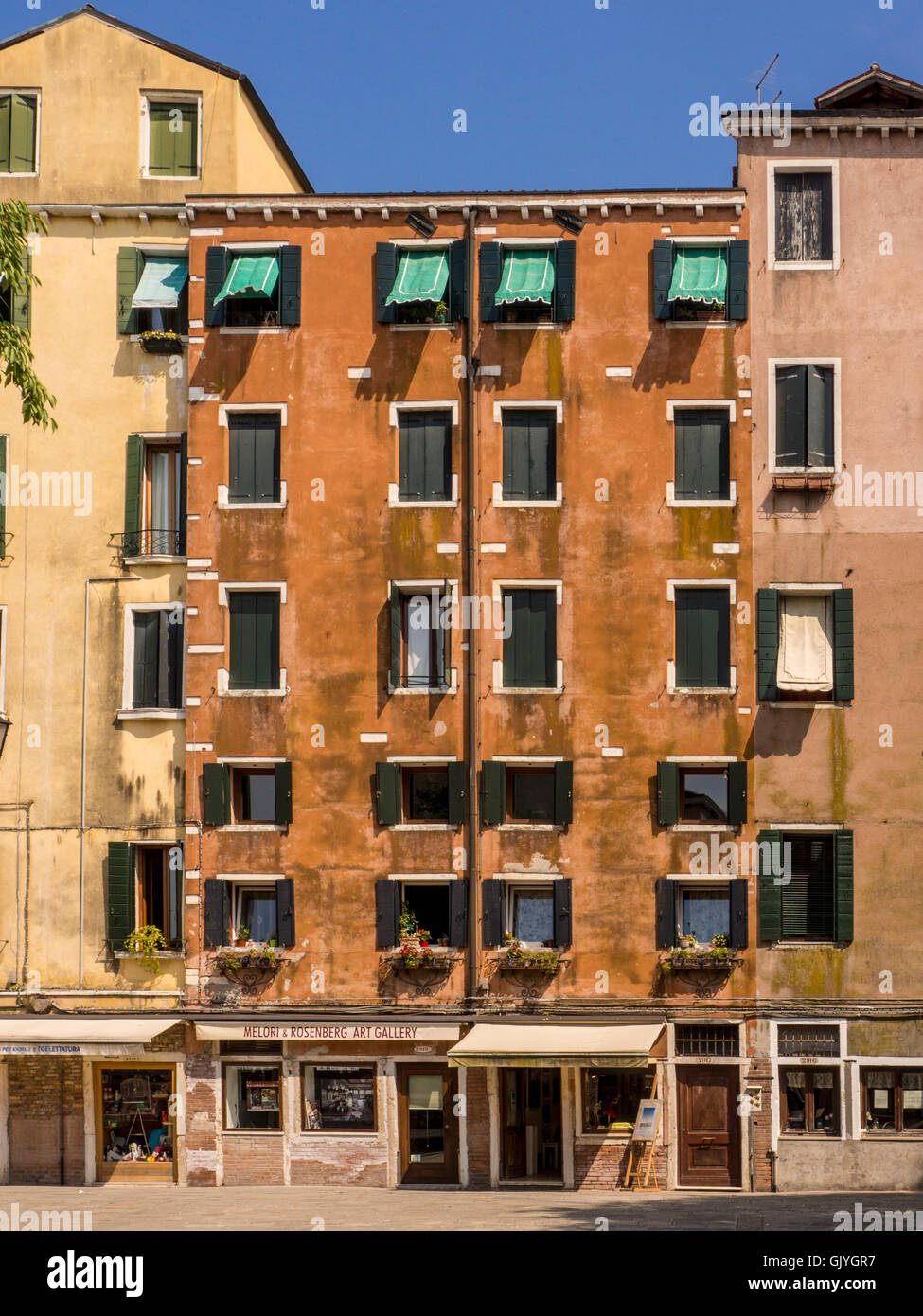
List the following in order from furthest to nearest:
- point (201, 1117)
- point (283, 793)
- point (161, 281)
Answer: point (161, 281), point (283, 793), point (201, 1117)

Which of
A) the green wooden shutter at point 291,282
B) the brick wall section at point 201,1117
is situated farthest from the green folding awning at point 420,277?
the brick wall section at point 201,1117

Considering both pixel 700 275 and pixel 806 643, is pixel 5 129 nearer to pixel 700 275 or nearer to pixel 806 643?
pixel 700 275

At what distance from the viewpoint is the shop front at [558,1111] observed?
1350 inches

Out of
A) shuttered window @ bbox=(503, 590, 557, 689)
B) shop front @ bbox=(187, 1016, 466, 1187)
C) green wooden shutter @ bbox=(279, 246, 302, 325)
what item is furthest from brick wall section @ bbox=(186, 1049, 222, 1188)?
green wooden shutter @ bbox=(279, 246, 302, 325)

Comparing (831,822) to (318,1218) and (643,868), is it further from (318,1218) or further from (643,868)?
(318,1218)

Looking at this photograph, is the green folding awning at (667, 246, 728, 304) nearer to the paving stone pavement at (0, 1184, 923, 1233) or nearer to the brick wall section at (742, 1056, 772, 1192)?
the brick wall section at (742, 1056, 772, 1192)

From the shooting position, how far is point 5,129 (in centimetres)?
3788

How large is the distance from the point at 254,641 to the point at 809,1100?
50.7 ft

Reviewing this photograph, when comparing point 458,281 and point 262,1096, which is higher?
point 458,281

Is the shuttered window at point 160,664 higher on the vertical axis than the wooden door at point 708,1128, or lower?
higher

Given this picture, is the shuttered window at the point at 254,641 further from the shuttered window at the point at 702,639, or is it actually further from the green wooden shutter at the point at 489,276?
the shuttered window at the point at 702,639

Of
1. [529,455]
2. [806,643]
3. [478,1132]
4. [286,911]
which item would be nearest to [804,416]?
[806,643]

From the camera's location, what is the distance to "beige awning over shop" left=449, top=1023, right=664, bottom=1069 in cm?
3281

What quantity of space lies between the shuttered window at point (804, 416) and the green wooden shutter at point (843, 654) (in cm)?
322
